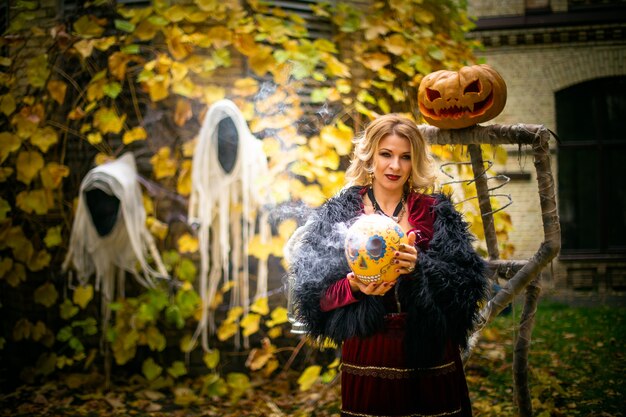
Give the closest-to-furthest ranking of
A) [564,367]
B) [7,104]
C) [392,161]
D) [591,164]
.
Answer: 1. [392,161]
2. [7,104]
3. [564,367]
4. [591,164]

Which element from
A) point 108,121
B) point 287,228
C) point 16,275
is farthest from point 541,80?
point 16,275

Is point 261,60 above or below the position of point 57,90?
above

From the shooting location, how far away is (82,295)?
177 inches

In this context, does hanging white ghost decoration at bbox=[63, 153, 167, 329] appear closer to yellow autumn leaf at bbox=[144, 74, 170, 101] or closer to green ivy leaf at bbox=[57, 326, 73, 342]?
green ivy leaf at bbox=[57, 326, 73, 342]

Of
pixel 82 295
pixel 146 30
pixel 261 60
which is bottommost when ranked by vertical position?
pixel 82 295

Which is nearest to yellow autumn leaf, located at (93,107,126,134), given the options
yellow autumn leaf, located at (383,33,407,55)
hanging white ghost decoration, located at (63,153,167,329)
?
hanging white ghost decoration, located at (63,153,167,329)

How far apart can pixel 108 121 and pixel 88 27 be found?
823mm

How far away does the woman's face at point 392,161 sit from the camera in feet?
6.87

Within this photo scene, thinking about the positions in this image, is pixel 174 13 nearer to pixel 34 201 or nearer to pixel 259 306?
pixel 34 201

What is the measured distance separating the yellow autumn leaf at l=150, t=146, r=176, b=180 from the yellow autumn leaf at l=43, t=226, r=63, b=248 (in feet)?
3.35

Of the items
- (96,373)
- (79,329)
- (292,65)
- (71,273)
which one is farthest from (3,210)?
(292,65)

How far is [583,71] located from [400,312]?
23.7 feet

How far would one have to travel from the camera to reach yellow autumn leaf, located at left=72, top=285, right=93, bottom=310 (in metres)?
4.47

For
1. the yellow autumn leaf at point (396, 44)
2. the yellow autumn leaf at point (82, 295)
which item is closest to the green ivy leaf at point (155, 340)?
the yellow autumn leaf at point (82, 295)
